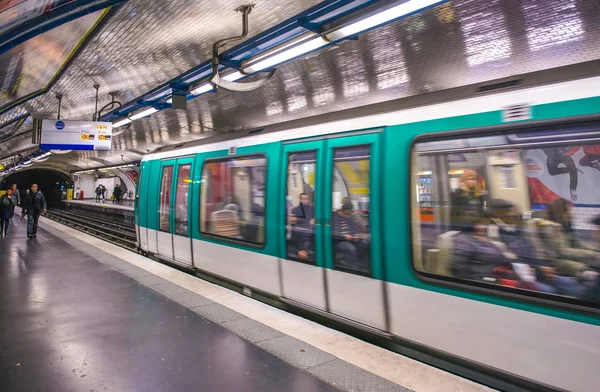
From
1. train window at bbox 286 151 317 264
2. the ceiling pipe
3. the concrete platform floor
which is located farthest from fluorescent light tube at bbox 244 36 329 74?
the concrete platform floor

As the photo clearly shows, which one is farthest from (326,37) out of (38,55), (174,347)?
(38,55)

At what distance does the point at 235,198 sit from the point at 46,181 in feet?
174

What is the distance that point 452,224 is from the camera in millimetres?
3361

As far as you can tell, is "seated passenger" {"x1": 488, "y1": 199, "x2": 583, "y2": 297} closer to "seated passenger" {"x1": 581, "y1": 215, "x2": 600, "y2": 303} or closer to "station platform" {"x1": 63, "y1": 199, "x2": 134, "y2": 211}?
"seated passenger" {"x1": 581, "y1": 215, "x2": 600, "y2": 303}

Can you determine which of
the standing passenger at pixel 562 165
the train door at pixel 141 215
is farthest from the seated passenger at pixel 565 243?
the train door at pixel 141 215

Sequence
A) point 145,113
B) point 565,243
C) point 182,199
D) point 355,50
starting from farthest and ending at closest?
point 145,113 < point 182,199 < point 355,50 < point 565,243

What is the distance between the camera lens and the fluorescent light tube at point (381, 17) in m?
3.43

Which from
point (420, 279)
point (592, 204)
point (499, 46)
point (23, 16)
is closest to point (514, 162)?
point (592, 204)

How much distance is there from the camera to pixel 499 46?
581cm

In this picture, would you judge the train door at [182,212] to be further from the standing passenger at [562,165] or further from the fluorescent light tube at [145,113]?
the standing passenger at [562,165]

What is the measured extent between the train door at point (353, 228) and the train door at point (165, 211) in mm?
4497

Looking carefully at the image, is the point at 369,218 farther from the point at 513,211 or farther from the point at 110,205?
the point at 110,205

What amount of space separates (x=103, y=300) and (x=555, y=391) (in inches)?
203

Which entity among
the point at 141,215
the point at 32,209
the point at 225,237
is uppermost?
the point at 32,209
